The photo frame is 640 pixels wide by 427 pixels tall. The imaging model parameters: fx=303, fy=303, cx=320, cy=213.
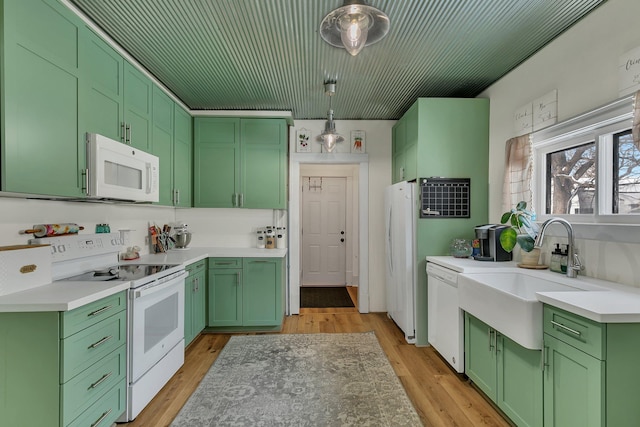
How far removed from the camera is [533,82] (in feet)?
7.88

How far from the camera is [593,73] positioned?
1897 millimetres

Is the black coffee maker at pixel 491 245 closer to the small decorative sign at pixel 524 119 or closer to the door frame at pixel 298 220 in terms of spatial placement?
the small decorative sign at pixel 524 119

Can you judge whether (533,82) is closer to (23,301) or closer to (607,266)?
(607,266)

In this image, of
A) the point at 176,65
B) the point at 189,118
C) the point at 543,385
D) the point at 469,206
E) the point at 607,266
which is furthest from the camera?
the point at 189,118

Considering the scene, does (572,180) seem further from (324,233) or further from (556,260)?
(324,233)

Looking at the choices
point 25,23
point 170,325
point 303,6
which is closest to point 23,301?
point 170,325

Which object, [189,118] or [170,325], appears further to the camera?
[189,118]

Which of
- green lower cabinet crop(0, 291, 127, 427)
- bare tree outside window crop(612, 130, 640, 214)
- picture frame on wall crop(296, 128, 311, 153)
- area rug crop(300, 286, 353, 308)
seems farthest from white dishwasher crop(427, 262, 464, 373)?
green lower cabinet crop(0, 291, 127, 427)

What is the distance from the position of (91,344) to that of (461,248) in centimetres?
283

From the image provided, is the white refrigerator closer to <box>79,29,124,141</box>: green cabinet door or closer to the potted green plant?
the potted green plant

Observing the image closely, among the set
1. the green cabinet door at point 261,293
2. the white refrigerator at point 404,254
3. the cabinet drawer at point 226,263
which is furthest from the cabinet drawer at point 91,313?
the white refrigerator at point 404,254

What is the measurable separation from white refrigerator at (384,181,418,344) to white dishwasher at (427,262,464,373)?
18cm

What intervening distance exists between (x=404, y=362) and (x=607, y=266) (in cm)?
163

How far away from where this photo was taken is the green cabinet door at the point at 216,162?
3.56 metres
